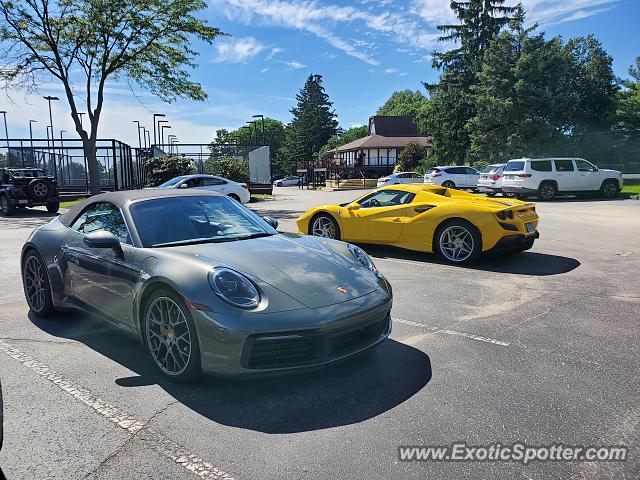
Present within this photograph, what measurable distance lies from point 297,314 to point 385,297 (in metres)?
0.83

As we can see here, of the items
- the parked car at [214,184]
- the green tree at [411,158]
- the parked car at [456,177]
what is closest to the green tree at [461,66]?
the green tree at [411,158]

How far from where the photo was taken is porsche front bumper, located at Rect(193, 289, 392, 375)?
3022 millimetres

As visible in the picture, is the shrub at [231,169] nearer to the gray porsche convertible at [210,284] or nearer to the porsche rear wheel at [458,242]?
the porsche rear wheel at [458,242]

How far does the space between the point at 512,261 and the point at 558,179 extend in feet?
50.3

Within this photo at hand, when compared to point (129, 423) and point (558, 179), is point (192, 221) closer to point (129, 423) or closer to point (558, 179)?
point (129, 423)

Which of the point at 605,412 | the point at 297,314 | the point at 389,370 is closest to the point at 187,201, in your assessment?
the point at 297,314

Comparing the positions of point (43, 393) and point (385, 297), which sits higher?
point (385, 297)

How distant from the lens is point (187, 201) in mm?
4438

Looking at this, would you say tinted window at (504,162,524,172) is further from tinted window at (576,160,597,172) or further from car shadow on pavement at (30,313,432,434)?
car shadow on pavement at (30,313,432,434)

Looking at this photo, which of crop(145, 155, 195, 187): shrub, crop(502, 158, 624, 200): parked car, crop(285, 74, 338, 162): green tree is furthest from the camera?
crop(285, 74, 338, 162): green tree

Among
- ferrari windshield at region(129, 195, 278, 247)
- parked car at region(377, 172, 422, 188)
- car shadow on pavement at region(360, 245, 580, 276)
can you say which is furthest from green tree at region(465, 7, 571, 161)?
ferrari windshield at region(129, 195, 278, 247)

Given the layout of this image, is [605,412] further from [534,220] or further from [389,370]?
[534,220]

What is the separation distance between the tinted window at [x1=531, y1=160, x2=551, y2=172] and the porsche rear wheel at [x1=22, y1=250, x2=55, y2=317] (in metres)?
20.3

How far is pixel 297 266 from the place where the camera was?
3.60 meters
